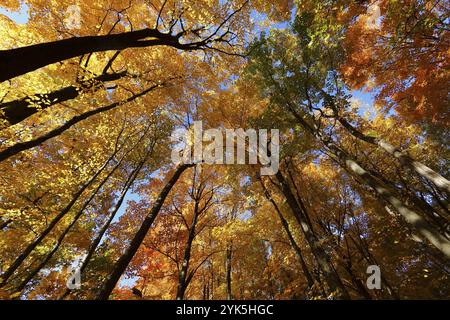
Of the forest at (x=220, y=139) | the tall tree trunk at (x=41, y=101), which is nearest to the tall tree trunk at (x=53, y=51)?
the forest at (x=220, y=139)

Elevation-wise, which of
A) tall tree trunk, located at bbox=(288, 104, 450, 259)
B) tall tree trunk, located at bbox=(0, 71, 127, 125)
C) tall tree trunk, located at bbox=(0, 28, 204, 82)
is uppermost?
tall tree trunk, located at bbox=(0, 71, 127, 125)

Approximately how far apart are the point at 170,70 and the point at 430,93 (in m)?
12.1

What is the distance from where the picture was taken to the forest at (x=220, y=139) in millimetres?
7430

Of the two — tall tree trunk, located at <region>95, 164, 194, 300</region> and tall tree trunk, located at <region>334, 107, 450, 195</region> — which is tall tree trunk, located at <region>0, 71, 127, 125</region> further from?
tall tree trunk, located at <region>334, 107, 450, 195</region>

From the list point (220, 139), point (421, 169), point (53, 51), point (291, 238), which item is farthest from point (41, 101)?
point (421, 169)

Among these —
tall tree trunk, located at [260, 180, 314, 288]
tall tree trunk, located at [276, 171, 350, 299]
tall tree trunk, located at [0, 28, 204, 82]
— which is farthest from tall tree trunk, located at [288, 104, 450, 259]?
tall tree trunk, located at [0, 28, 204, 82]

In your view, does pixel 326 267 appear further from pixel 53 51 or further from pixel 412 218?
pixel 53 51

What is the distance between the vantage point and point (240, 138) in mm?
12180

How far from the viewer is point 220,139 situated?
42.4 feet

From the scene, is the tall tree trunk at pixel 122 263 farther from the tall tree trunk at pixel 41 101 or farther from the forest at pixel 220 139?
the tall tree trunk at pixel 41 101

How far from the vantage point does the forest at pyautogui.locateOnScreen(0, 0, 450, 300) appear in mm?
7430

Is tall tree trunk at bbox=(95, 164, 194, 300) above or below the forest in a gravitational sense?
below

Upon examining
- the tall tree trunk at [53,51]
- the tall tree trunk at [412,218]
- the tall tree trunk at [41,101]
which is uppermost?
the tall tree trunk at [41,101]

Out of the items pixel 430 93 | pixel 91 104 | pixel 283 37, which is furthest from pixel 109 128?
pixel 430 93
